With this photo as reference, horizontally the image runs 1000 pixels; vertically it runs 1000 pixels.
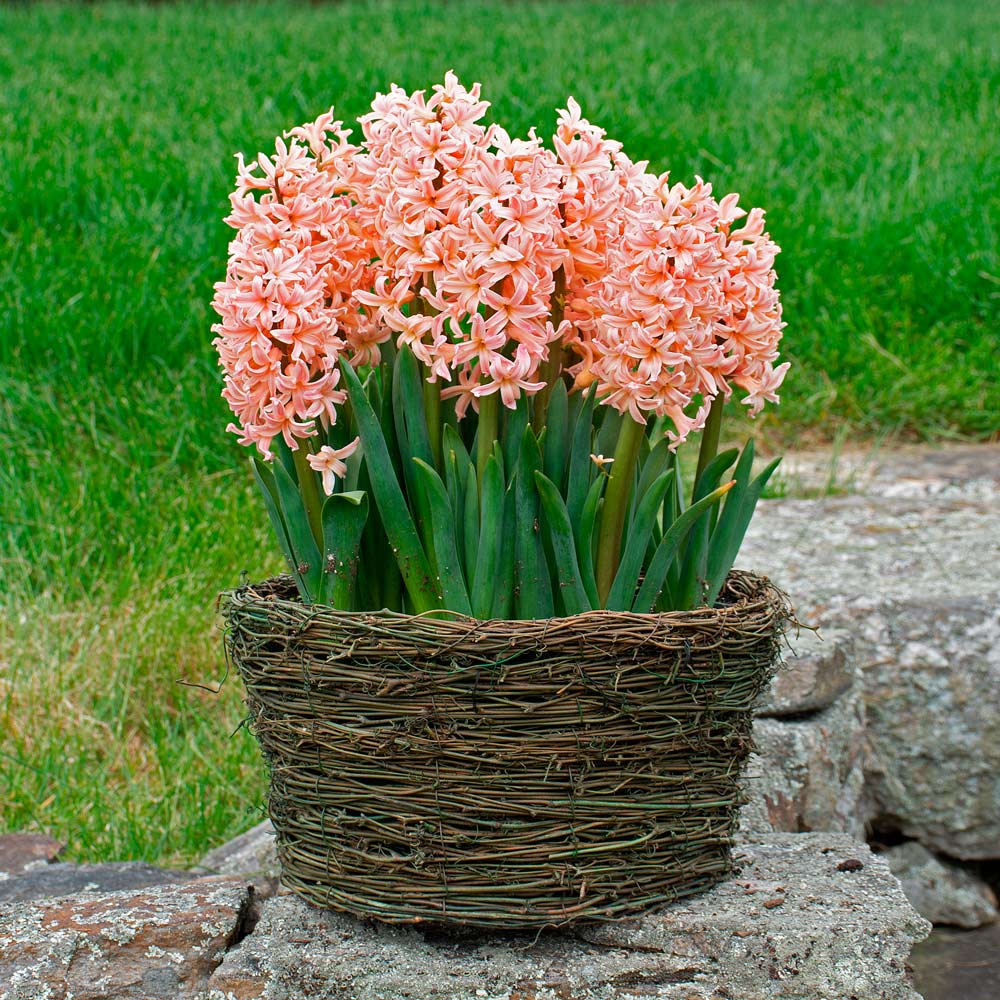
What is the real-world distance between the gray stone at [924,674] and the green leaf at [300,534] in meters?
1.46

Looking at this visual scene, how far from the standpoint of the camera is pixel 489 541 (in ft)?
5.32

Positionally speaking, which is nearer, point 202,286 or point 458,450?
point 458,450

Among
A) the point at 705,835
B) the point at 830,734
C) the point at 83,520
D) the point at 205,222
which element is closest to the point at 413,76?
the point at 205,222

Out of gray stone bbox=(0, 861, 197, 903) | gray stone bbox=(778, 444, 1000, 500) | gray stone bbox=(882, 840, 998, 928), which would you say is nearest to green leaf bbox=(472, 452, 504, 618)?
gray stone bbox=(0, 861, 197, 903)

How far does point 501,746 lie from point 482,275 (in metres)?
0.59

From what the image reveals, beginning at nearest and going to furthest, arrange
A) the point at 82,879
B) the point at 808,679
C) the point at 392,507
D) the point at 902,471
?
the point at 392,507, the point at 82,879, the point at 808,679, the point at 902,471

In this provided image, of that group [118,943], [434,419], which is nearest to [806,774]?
[434,419]

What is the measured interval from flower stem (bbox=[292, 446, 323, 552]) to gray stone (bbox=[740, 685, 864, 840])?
1083 mm

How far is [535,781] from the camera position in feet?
5.20

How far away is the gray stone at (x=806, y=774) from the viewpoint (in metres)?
→ 2.42

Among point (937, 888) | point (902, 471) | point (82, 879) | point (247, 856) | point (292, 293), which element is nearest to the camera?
point (292, 293)

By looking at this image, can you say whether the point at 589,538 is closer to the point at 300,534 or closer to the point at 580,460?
the point at 580,460

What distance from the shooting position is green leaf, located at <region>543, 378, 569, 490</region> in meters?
1.65

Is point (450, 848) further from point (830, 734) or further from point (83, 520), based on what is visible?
point (83, 520)
